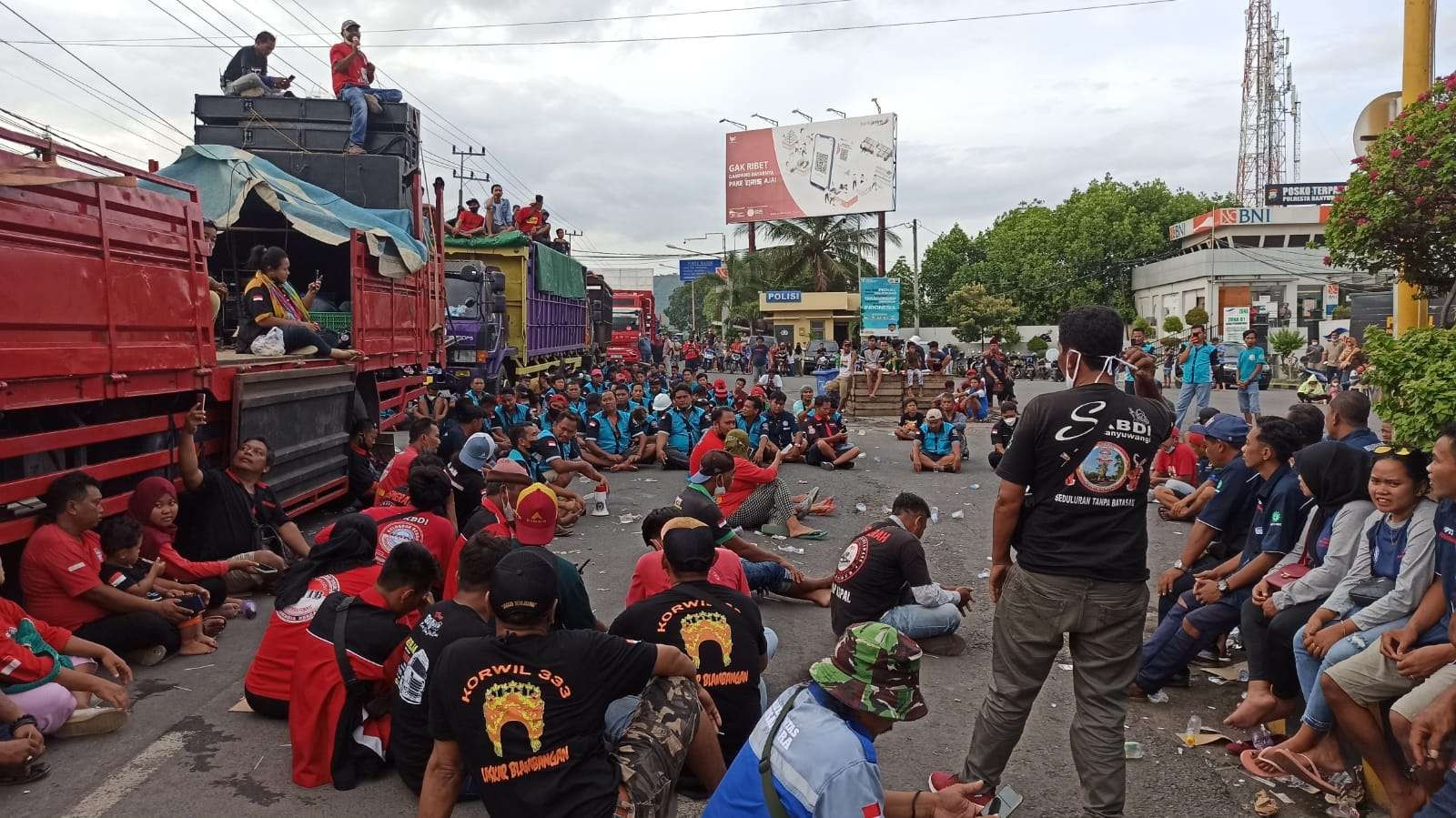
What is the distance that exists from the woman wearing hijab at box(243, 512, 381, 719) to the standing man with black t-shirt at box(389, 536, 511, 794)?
0.88 m

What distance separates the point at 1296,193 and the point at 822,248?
28.6 m

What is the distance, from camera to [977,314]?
4134cm

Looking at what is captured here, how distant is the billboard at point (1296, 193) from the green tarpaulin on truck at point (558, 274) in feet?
144

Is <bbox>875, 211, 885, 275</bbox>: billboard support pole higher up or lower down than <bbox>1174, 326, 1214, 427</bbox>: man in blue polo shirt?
higher up

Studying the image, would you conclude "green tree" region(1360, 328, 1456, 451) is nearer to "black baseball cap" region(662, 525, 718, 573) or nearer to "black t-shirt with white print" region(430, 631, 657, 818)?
"black baseball cap" region(662, 525, 718, 573)

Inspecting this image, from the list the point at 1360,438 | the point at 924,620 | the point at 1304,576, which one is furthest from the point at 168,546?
the point at 1360,438

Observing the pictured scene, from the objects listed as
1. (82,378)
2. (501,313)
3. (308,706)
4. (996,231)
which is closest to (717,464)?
(308,706)

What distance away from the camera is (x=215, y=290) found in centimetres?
812

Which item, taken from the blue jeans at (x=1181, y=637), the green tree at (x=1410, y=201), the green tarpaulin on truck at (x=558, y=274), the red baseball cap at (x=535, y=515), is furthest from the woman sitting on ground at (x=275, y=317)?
the green tarpaulin on truck at (x=558, y=274)

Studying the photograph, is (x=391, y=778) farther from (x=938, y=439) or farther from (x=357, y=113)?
(x=938, y=439)

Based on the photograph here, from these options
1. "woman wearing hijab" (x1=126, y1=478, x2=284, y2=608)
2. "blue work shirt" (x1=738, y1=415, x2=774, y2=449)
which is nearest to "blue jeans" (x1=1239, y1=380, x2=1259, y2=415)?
"blue work shirt" (x1=738, y1=415, x2=774, y2=449)

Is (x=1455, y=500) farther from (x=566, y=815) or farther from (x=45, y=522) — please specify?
(x=45, y=522)

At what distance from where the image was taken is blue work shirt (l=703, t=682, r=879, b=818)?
2314 mm

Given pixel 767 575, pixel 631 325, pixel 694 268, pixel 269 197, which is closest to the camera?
pixel 767 575
